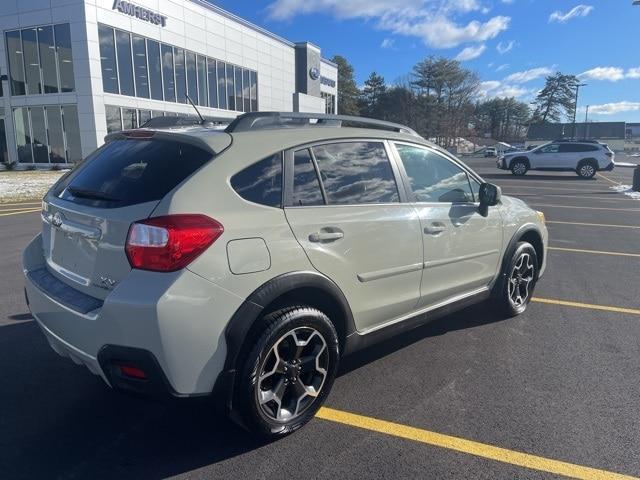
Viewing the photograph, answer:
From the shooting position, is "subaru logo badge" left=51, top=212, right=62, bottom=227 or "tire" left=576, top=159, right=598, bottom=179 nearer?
"subaru logo badge" left=51, top=212, right=62, bottom=227

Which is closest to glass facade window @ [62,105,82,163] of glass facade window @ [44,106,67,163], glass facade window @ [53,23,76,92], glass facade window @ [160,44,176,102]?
glass facade window @ [44,106,67,163]

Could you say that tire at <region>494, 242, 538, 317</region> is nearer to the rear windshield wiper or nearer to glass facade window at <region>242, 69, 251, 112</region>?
the rear windshield wiper

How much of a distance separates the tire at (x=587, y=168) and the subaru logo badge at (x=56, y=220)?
87.5 ft

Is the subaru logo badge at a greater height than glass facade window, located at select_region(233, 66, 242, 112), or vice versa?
glass facade window, located at select_region(233, 66, 242, 112)

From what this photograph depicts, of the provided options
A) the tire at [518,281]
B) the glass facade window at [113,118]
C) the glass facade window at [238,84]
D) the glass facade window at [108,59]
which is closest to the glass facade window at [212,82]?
the glass facade window at [238,84]

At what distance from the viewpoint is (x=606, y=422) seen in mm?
2891

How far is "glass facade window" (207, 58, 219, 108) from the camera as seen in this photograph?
3156cm

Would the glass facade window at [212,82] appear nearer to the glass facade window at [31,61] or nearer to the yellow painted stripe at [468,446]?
the glass facade window at [31,61]

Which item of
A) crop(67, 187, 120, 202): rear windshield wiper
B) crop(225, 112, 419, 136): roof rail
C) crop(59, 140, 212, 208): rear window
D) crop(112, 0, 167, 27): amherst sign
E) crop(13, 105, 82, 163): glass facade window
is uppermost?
crop(112, 0, 167, 27): amherst sign

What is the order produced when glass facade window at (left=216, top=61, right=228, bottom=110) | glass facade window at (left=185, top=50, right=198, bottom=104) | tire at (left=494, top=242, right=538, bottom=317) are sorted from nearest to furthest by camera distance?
1. tire at (left=494, top=242, right=538, bottom=317)
2. glass facade window at (left=185, top=50, right=198, bottom=104)
3. glass facade window at (left=216, top=61, right=228, bottom=110)

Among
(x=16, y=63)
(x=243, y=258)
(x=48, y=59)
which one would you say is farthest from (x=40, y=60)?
(x=243, y=258)

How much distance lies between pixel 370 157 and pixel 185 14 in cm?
2988

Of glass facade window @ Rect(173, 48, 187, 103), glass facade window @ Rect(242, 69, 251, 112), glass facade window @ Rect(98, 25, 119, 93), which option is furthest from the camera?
glass facade window @ Rect(242, 69, 251, 112)

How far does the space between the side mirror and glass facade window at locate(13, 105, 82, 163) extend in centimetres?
2517
